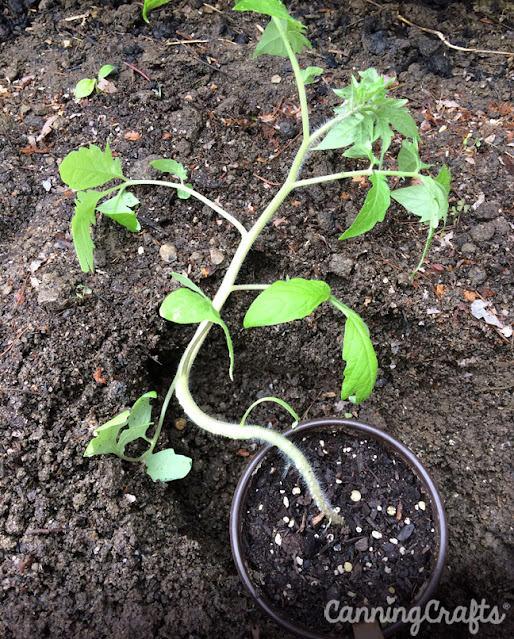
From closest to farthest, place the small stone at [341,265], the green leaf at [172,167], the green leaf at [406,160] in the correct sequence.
Answer: 1. the green leaf at [406,160]
2. the green leaf at [172,167]
3. the small stone at [341,265]

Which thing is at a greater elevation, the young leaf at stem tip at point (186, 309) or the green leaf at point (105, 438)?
the young leaf at stem tip at point (186, 309)

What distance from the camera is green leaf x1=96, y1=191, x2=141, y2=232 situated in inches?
51.3

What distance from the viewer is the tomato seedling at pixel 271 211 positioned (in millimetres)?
→ 998

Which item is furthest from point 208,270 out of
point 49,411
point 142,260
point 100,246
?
point 49,411

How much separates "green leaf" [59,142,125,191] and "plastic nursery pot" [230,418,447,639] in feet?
2.78

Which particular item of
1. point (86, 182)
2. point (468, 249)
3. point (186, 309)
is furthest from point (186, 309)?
Result: point (468, 249)

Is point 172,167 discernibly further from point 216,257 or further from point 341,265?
point 341,265

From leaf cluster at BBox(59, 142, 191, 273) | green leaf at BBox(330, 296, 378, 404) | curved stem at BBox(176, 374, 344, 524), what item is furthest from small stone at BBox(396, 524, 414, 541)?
leaf cluster at BBox(59, 142, 191, 273)

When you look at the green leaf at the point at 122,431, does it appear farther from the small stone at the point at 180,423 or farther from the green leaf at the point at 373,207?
the green leaf at the point at 373,207

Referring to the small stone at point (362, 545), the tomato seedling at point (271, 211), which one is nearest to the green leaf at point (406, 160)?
the tomato seedling at point (271, 211)

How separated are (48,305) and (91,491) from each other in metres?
0.52

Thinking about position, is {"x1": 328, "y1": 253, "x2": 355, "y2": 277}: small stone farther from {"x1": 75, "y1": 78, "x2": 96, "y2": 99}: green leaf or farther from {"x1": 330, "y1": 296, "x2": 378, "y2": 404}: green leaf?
{"x1": 75, "y1": 78, "x2": 96, "y2": 99}: green leaf

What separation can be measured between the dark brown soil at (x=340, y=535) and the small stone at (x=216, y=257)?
1.86ft

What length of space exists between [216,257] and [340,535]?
0.86 metres
